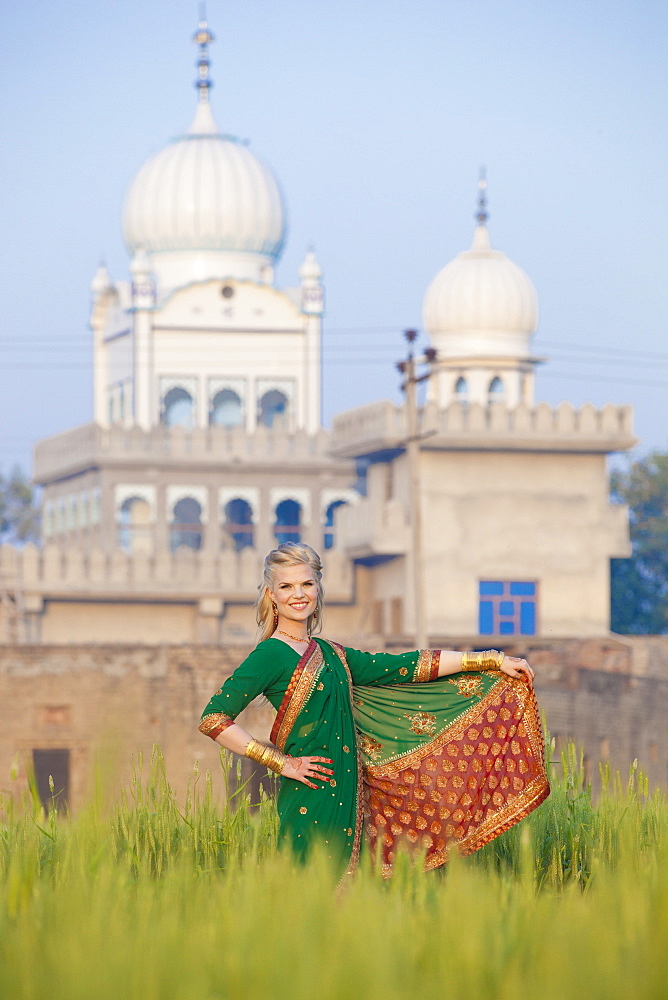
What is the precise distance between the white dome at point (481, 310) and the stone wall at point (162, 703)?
1589cm

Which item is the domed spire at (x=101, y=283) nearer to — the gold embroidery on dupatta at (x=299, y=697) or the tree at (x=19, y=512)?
the tree at (x=19, y=512)

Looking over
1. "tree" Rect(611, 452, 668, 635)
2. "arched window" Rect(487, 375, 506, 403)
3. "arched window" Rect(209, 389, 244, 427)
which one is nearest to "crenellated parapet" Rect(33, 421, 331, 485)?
"arched window" Rect(209, 389, 244, 427)

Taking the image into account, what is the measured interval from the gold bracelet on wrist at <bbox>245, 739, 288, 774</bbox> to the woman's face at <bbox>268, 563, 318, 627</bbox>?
16.2 inches

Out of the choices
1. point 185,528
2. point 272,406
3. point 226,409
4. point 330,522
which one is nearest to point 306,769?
point 185,528

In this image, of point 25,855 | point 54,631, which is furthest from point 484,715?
point 54,631

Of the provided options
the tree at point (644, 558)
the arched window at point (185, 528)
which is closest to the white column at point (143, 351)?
the arched window at point (185, 528)

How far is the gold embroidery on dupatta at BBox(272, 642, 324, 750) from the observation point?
521 centimetres

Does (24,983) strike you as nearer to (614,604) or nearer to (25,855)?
(25,855)

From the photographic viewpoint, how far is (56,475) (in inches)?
1531

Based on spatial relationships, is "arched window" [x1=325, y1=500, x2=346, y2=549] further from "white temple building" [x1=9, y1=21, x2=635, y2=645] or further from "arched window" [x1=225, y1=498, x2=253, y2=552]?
"arched window" [x1=225, y1=498, x2=253, y2=552]

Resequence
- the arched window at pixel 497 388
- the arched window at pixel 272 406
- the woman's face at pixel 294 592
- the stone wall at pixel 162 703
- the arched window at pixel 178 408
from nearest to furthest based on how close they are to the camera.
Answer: the woman's face at pixel 294 592 → the stone wall at pixel 162 703 → the arched window at pixel 497 388 → the arched window at pixel 178 408 → the arched window at pixel 272 406

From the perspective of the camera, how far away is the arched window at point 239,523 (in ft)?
123

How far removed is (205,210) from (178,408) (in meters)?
4.80

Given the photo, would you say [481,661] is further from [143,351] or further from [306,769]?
[143,351]
